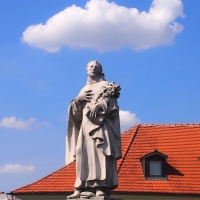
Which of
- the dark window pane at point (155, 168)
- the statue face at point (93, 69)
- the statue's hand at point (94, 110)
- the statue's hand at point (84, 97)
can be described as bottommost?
the statue's hand at point (94, 110)

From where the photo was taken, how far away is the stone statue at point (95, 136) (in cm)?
997

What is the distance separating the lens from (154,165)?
110 feet

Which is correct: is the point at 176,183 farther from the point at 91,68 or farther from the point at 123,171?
the point at 91,68

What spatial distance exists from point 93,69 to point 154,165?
2373 centimetres

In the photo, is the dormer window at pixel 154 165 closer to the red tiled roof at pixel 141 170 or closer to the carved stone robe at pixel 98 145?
the red tiled roof at pixel 141 170

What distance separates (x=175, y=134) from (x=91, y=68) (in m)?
26.6

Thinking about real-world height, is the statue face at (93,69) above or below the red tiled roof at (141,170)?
below

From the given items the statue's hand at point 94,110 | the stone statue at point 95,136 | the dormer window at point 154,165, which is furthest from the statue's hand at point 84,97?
the dormer window at point 154,165

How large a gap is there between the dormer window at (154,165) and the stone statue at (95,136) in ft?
75.4

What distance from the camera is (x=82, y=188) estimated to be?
33.0ft

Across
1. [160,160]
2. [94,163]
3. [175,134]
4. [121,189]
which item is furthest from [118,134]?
[175,134]

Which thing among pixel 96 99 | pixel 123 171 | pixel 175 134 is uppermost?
pixel 175 134

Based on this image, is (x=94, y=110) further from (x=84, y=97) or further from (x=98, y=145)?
(x=98, y=145)

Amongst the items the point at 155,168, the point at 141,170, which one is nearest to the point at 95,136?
the point at 141,170
